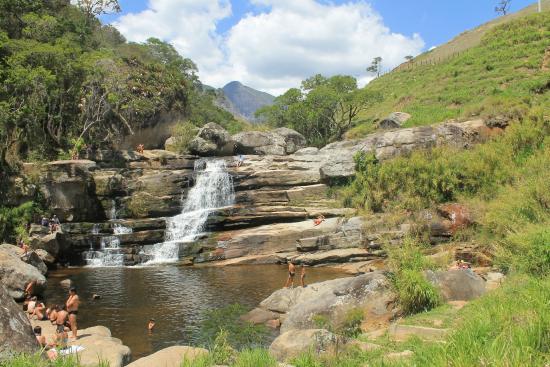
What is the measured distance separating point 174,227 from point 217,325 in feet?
50.6

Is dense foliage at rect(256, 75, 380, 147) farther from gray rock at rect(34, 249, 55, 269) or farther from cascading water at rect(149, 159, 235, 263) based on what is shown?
gray rock at rect(34, 249, 55, 269)

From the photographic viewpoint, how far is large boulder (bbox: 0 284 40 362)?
860 centimetres

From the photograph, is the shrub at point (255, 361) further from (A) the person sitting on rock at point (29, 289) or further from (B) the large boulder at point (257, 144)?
(B) the large boulder at point (257, 144)

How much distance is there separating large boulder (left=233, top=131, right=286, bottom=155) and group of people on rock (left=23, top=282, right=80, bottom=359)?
27.8 metres

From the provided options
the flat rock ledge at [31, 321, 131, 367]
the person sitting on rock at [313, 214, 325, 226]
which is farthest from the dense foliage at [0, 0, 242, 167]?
the flat rock ledge at [31, 321, 131, 367]

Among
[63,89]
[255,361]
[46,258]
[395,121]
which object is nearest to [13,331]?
[255,361]

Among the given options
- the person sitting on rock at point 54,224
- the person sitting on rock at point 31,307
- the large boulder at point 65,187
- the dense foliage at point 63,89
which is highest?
the dense foliage at point 63,89

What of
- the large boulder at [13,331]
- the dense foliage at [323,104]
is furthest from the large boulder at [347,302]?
the dense foliage at [323,104]

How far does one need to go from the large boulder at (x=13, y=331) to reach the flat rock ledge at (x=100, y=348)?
113cm

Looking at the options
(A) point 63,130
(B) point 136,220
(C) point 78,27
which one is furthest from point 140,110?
(B) point 136,220

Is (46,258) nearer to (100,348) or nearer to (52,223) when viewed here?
(52,223)

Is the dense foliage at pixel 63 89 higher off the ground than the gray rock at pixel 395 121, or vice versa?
the dense foliage at pixel 63 89

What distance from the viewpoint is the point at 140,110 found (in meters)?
41.3

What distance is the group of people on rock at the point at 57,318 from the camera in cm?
1128
